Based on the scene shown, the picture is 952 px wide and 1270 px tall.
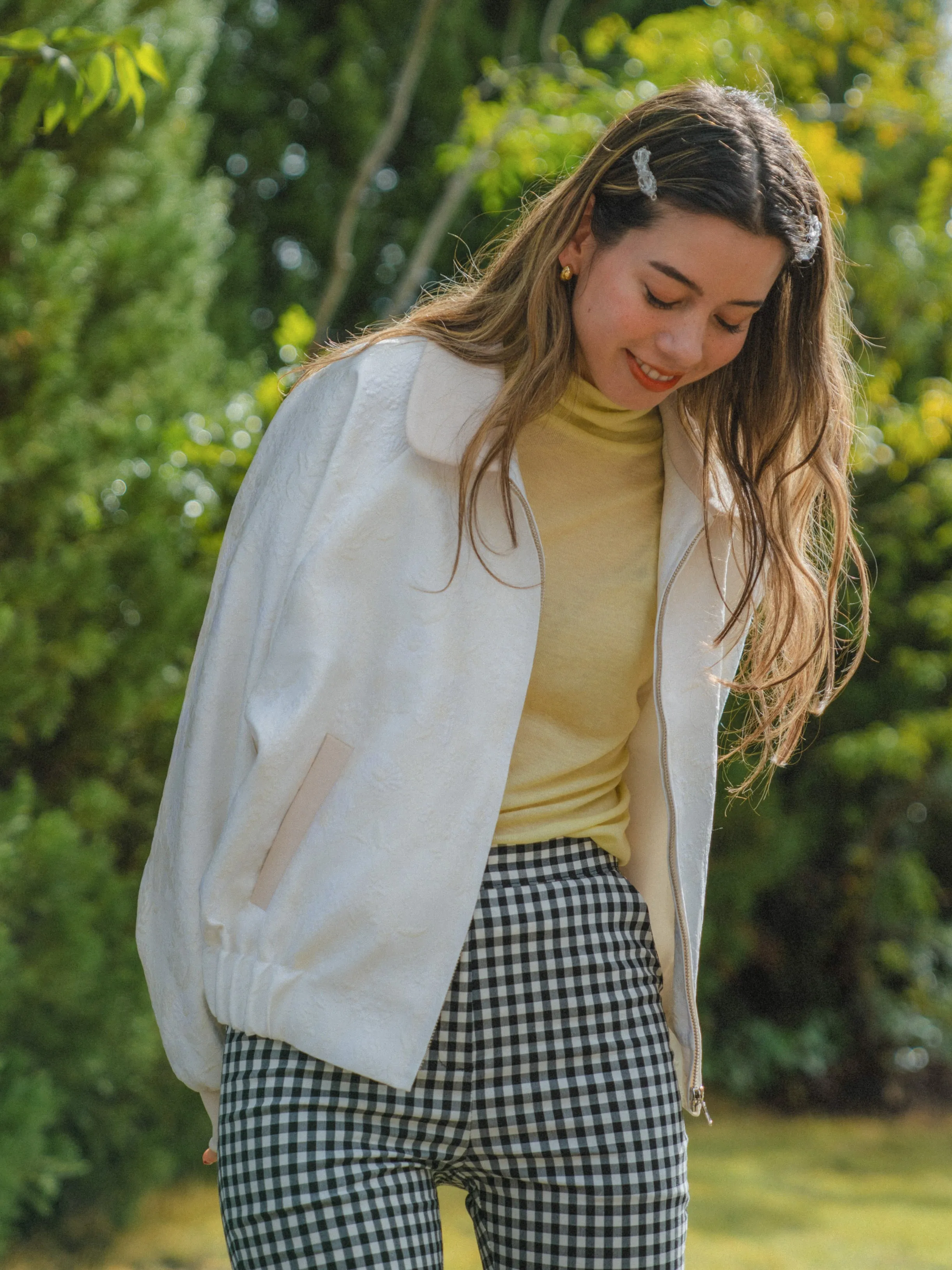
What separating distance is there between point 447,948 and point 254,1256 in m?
0.34

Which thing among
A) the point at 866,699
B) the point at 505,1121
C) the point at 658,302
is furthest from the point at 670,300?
the point at 866,699

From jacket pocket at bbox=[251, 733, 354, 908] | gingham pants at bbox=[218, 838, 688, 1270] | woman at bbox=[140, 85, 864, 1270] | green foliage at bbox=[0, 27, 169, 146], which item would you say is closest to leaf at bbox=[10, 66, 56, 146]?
green foliage at bbox=[0, 27, 169, 146]

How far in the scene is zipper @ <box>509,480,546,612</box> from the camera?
1513 millimetres

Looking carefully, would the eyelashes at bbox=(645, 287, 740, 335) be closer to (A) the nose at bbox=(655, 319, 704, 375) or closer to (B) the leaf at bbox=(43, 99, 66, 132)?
(A) the nose at bbox=(655, 319, 704, 375)

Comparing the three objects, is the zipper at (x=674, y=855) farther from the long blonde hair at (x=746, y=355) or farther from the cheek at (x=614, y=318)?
the cheek at (x=614, y=318)

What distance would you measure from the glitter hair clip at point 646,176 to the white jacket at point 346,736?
0.84ft

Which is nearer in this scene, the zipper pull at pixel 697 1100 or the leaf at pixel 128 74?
the zipper pull at pixel 697 1100

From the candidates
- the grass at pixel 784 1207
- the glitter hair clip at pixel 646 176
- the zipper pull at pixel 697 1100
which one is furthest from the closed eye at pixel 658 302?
the grass at pixel 784 1207

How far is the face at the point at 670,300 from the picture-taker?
4.98 feet

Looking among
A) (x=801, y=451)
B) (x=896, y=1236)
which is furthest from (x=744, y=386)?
(x=896, y=1236)

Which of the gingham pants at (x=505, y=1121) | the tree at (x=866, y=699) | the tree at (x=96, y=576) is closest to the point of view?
the gingham pants at (x=505, y=1121)

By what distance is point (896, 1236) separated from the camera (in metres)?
4.43

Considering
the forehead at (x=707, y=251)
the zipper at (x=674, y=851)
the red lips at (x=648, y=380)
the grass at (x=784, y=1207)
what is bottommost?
the grass at (x=784, y=1207)

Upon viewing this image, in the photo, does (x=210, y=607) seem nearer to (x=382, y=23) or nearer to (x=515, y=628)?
(x=515, y=628)
